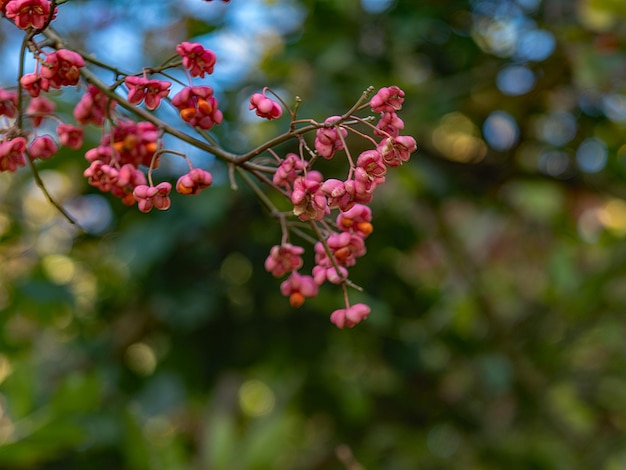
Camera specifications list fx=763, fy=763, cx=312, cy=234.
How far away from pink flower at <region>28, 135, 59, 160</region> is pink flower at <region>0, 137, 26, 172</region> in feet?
0.17

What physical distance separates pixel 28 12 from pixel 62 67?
42 mm

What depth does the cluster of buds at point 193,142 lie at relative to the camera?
53 cm

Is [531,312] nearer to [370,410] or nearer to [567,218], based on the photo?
[567,218]

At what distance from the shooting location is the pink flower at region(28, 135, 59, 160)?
636mm

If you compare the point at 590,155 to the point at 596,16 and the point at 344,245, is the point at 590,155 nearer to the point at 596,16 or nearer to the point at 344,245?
the point at 596,16

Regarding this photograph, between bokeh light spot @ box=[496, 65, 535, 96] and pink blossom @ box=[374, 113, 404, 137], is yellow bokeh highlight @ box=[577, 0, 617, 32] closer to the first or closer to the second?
bokeh light spot @ box=[496, 65, 535, 96]

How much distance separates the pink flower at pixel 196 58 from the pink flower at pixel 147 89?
23 mm

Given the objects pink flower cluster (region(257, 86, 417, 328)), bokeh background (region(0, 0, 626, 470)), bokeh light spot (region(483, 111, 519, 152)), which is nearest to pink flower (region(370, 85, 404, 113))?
pink flower cluster (region(257, 86, 417, 328))

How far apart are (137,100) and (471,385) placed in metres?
1.59

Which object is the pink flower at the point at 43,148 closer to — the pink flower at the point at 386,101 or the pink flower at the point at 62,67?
the pink flower at the point at 62,67

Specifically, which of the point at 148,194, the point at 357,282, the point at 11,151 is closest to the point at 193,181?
the point at 148,194

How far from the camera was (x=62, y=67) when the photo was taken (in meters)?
0.53

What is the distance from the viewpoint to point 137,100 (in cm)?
58

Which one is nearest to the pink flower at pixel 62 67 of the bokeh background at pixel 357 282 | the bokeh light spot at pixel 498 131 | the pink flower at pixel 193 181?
the pink flower at pixel 193 181
